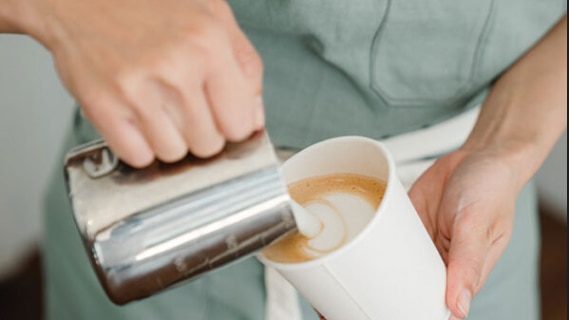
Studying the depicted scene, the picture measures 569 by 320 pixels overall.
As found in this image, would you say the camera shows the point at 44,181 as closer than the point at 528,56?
No

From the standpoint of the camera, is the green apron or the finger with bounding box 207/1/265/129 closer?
the finger with bounding box 207/1/265/129

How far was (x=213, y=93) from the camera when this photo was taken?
1.36 feet

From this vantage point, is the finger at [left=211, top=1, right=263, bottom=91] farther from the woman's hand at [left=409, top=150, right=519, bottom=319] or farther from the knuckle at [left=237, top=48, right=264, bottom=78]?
the woman's hand at [left=409, top=150, right=519, bottom=319]

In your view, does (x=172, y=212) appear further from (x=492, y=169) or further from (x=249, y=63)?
(x=492, y=169)

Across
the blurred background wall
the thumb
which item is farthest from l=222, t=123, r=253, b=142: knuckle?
the blurred background wall

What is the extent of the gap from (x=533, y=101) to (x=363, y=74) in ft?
0.60

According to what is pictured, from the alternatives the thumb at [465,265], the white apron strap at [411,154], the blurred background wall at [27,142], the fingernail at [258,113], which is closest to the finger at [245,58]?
the fingernail at [258,113]

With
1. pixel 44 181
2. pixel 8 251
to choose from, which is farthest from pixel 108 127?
pixel 8 251

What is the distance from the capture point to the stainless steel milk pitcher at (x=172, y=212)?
1.45 feet

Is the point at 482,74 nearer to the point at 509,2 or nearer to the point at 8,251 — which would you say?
the point at 509,2

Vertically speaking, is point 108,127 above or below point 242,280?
above

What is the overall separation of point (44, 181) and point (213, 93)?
1084 millimetres

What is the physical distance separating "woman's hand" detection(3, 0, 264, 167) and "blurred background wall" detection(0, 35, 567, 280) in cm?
84

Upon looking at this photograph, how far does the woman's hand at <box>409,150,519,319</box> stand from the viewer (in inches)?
22.6
